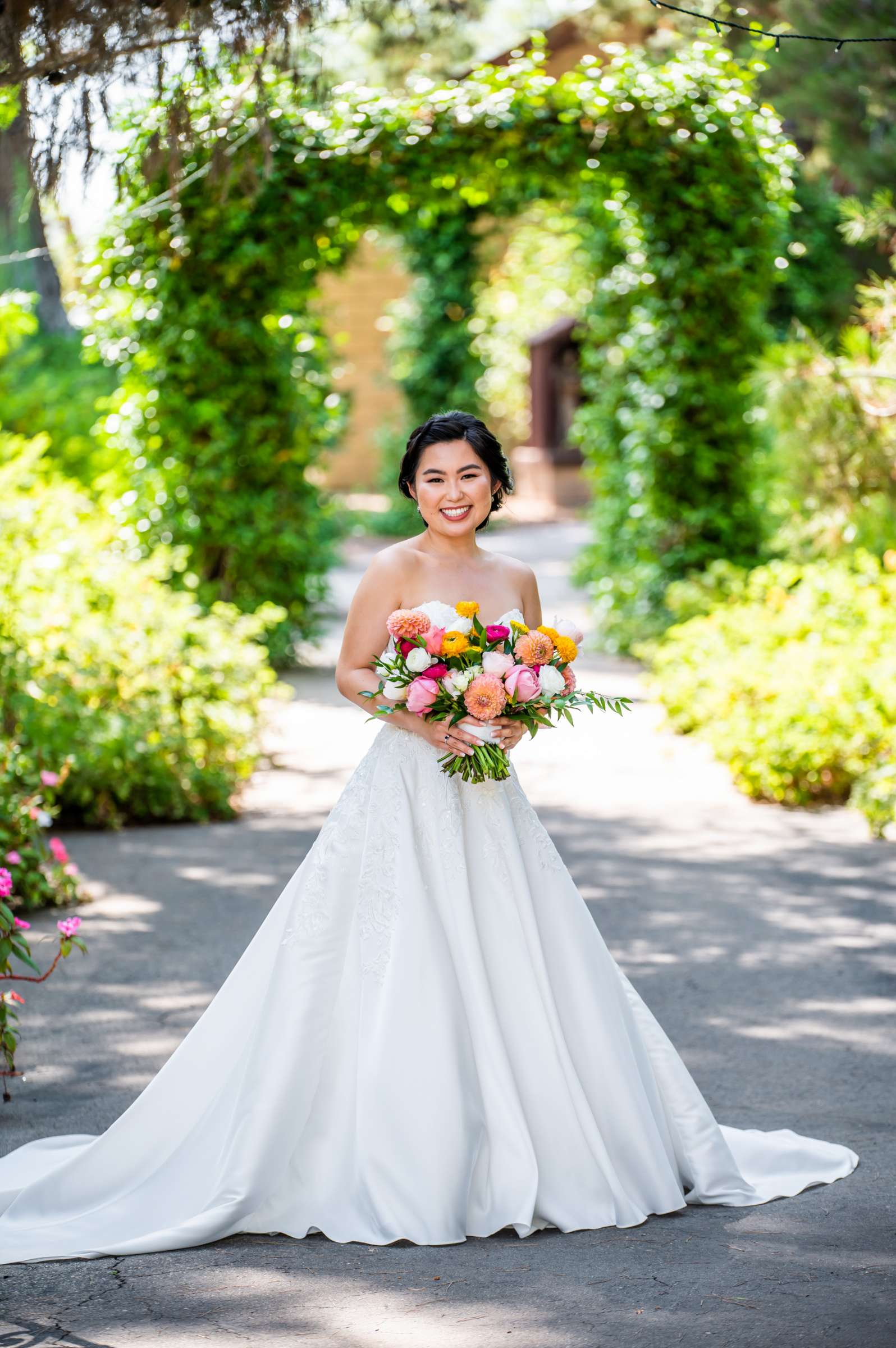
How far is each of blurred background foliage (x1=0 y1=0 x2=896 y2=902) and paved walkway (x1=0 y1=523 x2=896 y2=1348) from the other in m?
0.48

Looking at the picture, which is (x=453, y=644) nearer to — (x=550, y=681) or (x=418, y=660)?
(x=418, y=660)

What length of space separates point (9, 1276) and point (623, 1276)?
130cm

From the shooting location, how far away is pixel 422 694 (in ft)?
11.3

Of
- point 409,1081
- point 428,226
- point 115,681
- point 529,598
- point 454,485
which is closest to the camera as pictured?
point 409,1081

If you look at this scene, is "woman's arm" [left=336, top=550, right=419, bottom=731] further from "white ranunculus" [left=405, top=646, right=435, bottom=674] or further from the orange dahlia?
the orange dahlia

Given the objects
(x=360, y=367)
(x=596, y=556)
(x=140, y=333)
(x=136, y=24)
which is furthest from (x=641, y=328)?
(x=360, y=367)

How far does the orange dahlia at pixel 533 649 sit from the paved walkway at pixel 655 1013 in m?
1.30

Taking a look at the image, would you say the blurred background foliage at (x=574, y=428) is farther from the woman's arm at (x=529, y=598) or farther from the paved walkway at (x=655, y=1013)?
the woman's arm at (x=529, y=598)

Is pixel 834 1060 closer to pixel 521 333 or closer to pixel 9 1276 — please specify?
pixel 9 1276

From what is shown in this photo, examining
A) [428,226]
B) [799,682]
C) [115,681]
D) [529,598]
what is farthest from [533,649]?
[428,226]

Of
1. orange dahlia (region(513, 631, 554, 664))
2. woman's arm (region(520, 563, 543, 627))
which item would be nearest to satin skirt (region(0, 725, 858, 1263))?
orange dahlia (region(513, 631, 554, 664))

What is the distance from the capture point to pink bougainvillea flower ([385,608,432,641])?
11.4ft

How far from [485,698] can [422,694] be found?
0.48 ft

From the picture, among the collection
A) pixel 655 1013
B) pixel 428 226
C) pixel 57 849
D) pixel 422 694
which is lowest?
pixel 655 1013
